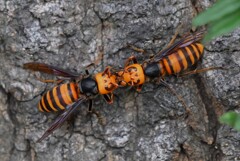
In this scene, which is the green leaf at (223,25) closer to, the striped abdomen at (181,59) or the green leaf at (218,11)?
the green leaf at (218,11)

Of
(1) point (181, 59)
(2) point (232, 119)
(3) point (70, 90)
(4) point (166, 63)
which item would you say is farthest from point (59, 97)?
(2) point (232, 119)

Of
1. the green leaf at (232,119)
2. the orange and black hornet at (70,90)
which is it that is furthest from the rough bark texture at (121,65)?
the green leaf at (232,119)

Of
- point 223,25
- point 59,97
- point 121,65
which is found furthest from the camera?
point 59,97

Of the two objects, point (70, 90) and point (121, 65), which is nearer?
point (121, 65)

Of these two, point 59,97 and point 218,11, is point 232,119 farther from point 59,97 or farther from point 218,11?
point 59,97

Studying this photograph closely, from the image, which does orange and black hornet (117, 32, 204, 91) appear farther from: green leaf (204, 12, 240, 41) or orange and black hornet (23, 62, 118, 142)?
green leaf (204, 12, 240, 41)

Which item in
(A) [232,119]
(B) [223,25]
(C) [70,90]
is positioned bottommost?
(A) [232,119]

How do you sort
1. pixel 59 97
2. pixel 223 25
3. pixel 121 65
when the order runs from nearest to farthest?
pixel 223 25 < pixel 121 65 < pixel 59 97
